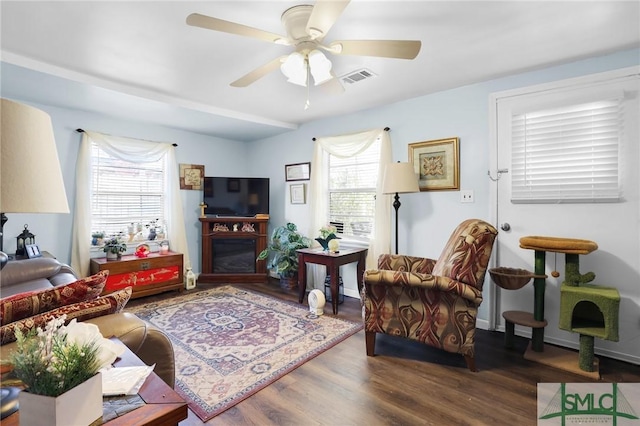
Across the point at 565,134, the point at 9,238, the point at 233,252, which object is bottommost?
the point at 233,252

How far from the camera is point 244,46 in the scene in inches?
86.3

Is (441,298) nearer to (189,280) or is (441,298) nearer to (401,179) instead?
(401,179)

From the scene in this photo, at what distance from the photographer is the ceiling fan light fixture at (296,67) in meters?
1.88

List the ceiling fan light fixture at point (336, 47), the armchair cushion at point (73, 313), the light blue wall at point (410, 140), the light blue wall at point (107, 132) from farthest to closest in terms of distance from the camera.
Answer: the light blue wall at point (107, 132) → the light blue wall at point (410, 140) → the ceiling fan light fixture at point (336, 47) → the armchair cushion at point (73, 313)

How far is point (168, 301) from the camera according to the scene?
3.59 m

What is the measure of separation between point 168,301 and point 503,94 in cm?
412

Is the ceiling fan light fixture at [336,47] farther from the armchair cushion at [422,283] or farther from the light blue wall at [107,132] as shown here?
the light blue wall at [107,132]

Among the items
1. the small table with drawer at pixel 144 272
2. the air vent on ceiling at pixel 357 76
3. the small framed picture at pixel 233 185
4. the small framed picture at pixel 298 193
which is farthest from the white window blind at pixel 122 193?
the air vent on ceiling at pixel 357 76

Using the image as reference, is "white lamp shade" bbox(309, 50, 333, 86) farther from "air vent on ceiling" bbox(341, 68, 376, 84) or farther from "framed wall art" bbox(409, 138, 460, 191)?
"framed wall art" bbox(409, 138, 460, 191)

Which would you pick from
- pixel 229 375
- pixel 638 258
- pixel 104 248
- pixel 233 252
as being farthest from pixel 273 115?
pixel 638 258

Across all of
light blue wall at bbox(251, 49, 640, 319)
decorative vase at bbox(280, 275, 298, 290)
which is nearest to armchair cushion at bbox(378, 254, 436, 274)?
light blue wall at bbox(251, 49, 640, 319)

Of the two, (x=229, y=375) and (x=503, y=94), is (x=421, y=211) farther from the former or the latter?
(x=229, y=375)

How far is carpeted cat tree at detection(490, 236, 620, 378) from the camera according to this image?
2047 millimetres

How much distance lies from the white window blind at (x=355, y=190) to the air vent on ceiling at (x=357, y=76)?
963 mm
